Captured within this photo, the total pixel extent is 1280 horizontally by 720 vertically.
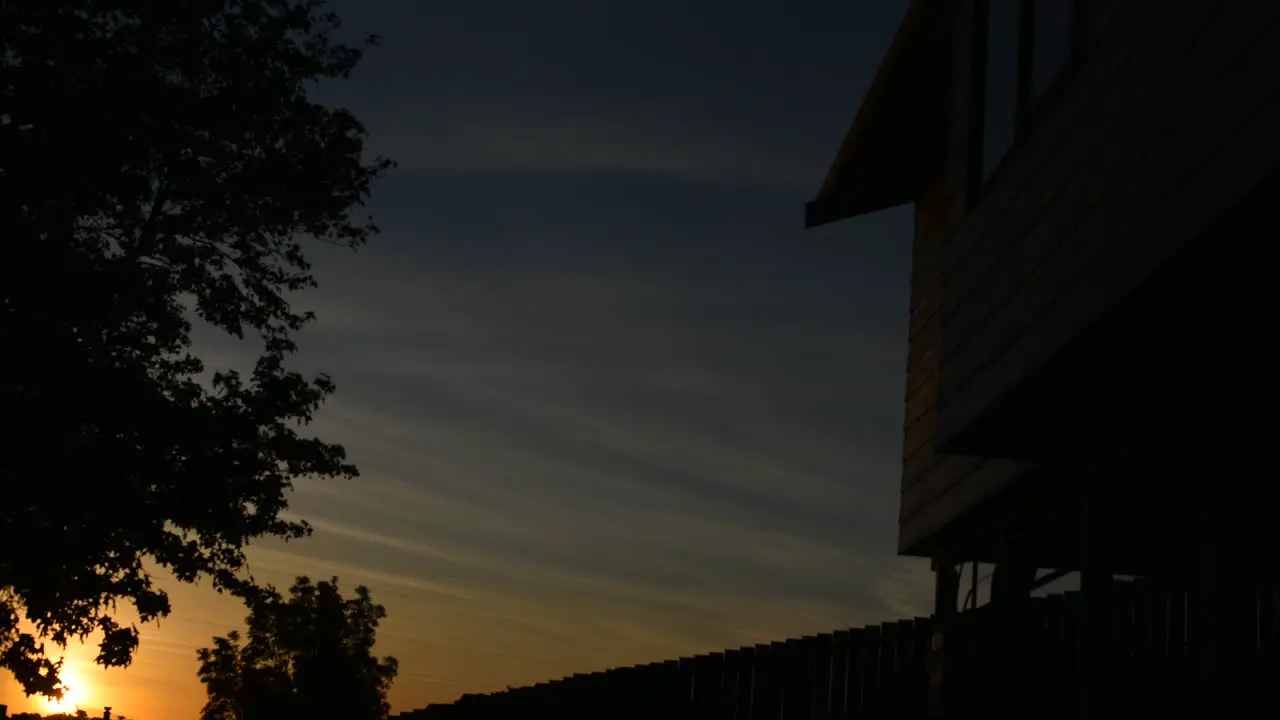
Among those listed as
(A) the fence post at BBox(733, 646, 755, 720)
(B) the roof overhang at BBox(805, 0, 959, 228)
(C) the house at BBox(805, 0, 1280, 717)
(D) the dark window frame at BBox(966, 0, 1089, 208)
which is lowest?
(A) the fence post at BBox(733, 646, 755, 720)

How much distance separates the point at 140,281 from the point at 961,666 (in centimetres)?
1259

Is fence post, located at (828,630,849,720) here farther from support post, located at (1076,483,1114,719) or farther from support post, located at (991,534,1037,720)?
support post, located at (1076,483,1114,719)

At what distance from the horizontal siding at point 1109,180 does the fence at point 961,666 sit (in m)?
1.46

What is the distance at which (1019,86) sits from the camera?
9.49m

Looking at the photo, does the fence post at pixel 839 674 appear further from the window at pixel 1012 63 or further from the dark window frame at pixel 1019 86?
the window at pixel 1012 63

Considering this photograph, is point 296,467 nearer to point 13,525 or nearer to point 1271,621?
point 13,525

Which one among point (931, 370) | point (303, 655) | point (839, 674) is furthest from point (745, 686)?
point (303, 655)

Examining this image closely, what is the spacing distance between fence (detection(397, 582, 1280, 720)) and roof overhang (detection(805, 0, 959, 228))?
4513 mm

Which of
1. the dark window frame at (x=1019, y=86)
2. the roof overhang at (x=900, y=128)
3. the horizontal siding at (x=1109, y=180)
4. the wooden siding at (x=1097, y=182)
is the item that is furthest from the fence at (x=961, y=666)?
the roof overhang at (x=900, y=128)

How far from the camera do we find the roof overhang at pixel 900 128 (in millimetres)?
12875

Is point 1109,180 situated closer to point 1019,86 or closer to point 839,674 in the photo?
point 1019,86

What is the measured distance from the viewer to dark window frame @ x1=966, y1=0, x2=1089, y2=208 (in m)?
8.43

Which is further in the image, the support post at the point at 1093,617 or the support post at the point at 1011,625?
the support post at the point at 1011,625

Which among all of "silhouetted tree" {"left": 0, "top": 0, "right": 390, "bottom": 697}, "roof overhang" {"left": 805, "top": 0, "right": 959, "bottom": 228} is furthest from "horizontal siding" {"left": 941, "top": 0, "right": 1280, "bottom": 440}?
"silhouetted tree" {"left": 0, "top": 0, "right": 390, "bottom": 697}
